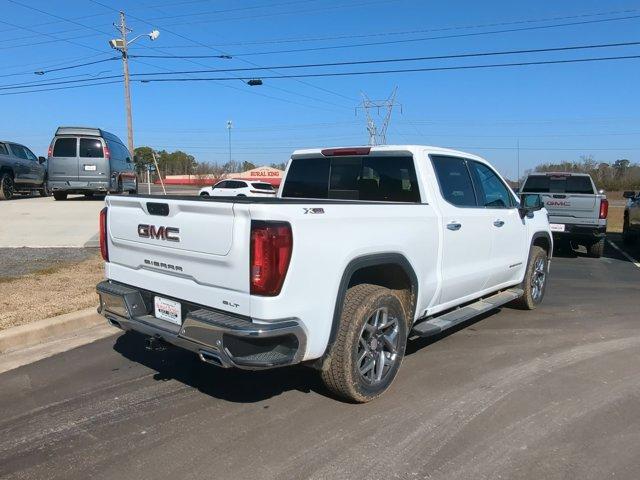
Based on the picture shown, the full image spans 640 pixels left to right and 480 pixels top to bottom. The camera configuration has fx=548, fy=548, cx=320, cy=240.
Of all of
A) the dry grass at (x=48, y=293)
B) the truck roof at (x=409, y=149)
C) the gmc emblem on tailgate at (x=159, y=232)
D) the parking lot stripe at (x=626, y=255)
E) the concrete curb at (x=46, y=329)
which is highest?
the truck roof at (x=409, y=149)

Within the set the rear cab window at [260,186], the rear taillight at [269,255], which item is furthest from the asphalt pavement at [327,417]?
the rear cab window at [260,186]

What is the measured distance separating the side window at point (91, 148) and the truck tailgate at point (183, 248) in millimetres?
13551

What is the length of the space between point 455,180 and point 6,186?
1718 centimetres

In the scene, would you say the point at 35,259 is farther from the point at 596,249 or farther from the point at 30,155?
the point at 30,155

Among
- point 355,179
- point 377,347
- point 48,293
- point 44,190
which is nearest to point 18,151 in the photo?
point 44,190

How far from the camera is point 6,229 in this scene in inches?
461

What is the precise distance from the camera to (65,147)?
1670cm

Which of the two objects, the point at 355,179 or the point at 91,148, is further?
the point at 91,148

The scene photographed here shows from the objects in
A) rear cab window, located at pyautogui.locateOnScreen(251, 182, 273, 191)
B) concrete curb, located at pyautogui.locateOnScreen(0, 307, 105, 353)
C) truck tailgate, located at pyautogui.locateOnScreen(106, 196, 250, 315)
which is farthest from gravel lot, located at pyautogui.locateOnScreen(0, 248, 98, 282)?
rear cab window, located at pyautogui.locateOnScreen(251, 182, 273, 191)

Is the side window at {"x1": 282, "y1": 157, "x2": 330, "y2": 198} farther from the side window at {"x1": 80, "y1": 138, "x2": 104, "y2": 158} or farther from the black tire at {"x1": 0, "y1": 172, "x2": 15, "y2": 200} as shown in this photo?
the black tire at {"x1": 0, "y1": 172, "x2": 15, "y2": 200}

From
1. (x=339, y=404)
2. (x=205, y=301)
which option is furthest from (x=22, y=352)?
(x=339, y=404)

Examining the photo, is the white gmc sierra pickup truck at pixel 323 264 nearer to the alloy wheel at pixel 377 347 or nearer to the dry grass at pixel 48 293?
the alloy wheel at pixel 377 347

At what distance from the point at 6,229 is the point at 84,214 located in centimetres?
225

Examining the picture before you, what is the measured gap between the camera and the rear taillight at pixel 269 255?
3172 mm
